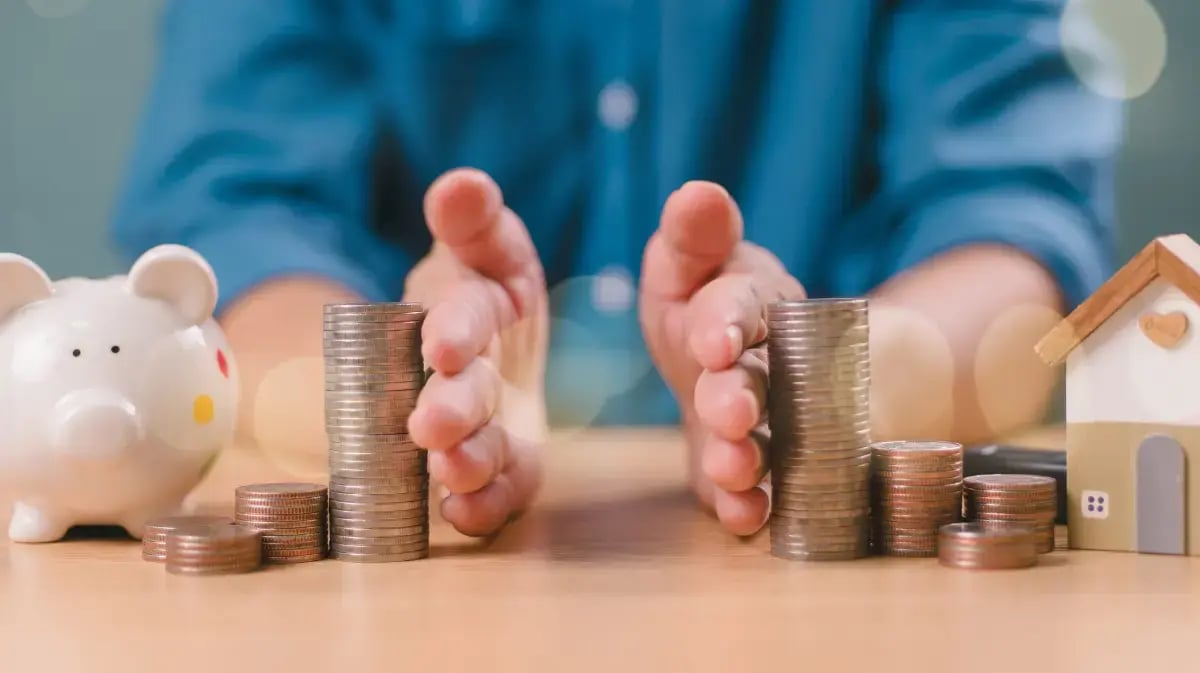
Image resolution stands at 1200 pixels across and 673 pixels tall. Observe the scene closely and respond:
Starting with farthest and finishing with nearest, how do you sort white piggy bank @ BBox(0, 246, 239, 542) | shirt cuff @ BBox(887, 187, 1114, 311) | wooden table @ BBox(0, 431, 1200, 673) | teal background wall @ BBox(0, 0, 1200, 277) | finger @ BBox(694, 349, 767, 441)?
teal background wall @ BBox(0, 0, 1200, 277) → shirt cuff @ BBox(887, 187, 1114, 311) → white piggy bank @ BBox(0, 246, 239, 542) → finger @ BBox(694, 349, 767, 441) → wooden table @ BBox(0, 431, 1200, 673)

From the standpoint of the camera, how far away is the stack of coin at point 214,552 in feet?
2.41

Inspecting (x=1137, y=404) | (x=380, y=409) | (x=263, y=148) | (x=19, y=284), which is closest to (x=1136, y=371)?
(x=1137, y=404)

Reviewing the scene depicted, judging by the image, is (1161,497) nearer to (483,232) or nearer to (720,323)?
(720,323)

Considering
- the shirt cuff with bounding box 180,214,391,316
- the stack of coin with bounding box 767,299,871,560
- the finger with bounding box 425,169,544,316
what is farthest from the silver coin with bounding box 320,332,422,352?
the shirt cuff with bounding box 180,214,391,316

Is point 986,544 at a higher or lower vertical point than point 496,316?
lower

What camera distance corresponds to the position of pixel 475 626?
603 mm

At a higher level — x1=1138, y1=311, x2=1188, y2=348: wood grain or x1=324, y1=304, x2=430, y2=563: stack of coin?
x1=1138, y1=311, x2=1188, y2=348: wood grain

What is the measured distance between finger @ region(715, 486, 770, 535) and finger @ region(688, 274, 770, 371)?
80 mm

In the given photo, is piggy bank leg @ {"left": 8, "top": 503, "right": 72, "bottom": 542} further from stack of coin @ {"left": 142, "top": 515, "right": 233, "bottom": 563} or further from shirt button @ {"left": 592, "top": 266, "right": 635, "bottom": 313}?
shirt button @ {"left": 592, "top": 266, "right": 635, "bottom": 313}

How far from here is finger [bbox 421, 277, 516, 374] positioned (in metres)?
0.73

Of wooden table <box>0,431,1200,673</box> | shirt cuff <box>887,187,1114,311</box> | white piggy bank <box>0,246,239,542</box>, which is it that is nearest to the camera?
wooden table <box>0,431,1200,673</box>

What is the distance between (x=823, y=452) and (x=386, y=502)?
262 millimetres

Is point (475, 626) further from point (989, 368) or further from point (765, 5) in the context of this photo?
point (765, 5)

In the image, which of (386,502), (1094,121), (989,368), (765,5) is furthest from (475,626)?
(1094,121)
